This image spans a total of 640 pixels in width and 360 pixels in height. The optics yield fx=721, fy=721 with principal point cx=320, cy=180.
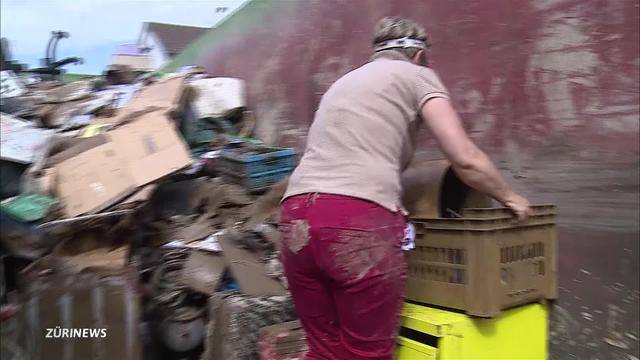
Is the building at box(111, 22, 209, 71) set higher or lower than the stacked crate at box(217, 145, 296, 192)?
higher

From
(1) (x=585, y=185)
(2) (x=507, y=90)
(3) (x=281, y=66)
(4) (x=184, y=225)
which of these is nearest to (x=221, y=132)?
(3) (x=281, y=66)

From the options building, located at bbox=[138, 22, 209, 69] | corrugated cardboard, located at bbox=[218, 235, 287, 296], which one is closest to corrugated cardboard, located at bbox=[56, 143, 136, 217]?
corrugated cardboard, located at bbox=[218, 235, 287, 296]

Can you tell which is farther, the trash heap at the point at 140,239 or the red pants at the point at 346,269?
the trash heap at the point at 140,239

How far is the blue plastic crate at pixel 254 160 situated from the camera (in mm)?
4699

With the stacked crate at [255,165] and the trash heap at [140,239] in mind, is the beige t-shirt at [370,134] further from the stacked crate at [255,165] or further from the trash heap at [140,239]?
the stacked crate at [255,165]

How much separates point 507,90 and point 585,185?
2.03ft

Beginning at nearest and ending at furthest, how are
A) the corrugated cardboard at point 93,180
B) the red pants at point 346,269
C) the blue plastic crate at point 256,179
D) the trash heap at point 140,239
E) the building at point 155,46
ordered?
1. the red pants at point 346,269
2. the trash heap at point 140,239
3. the corrugated cardboard at point 93,180
4. the blue plastic crate at point 256,179
5. the building at point 155,46

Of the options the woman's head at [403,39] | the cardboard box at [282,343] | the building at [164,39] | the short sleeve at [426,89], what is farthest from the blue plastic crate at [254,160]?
the building at [164,39]

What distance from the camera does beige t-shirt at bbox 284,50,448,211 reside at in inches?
101

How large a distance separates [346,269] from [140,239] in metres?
2.06

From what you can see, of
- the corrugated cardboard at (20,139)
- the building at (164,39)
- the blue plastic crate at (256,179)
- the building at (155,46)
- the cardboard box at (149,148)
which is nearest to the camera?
the cardboard box at (149,148)

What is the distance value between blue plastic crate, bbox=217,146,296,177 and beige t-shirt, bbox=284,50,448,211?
6.63 ft

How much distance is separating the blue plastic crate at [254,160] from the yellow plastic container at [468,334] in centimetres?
194

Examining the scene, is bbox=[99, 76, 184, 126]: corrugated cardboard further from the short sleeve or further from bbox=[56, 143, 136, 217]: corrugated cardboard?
the short sleeve
